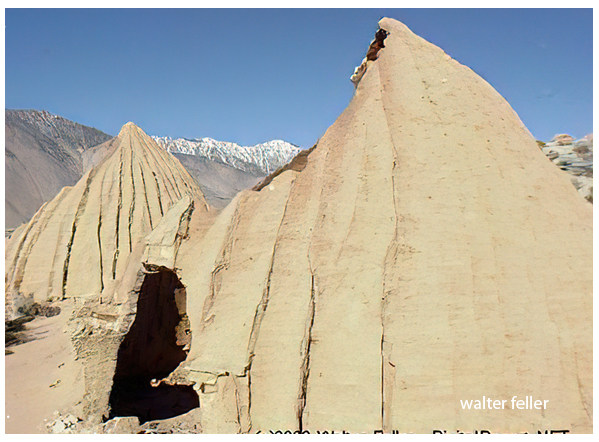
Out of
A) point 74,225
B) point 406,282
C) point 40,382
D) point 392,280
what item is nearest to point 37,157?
point 74,225

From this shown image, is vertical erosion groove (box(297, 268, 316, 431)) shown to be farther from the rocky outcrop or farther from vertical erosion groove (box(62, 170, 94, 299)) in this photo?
vertical erosion groove (box(62, 170, 94, 299))

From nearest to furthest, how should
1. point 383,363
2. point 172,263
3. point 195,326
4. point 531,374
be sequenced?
point 531,374 < point 383,363 < point 195,326 < point 172,263

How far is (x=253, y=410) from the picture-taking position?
3.78 metres

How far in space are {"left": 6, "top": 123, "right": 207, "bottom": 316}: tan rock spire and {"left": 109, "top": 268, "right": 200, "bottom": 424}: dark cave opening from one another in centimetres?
533

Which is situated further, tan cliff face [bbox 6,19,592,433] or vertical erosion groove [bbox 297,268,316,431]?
vertical erosion groove [bbox 297,268,316,431]

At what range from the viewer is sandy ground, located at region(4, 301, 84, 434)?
581cm

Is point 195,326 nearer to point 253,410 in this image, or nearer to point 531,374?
point 253,410

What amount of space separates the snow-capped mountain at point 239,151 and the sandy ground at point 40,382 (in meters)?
60.5

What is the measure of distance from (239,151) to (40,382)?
7124cm

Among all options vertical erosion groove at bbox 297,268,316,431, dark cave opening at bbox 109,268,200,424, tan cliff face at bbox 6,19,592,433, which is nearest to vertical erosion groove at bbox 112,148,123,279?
dark cave opening at bbox 109,268,200,424

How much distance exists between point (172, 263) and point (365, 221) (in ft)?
7.25

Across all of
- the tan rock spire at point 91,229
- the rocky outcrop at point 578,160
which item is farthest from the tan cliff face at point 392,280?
the tan rock spire at point 91,229

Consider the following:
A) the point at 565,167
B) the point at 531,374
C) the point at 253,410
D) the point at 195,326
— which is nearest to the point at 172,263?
the point at 195,326

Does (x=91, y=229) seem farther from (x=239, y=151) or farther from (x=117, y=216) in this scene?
(x=239, y=151)
